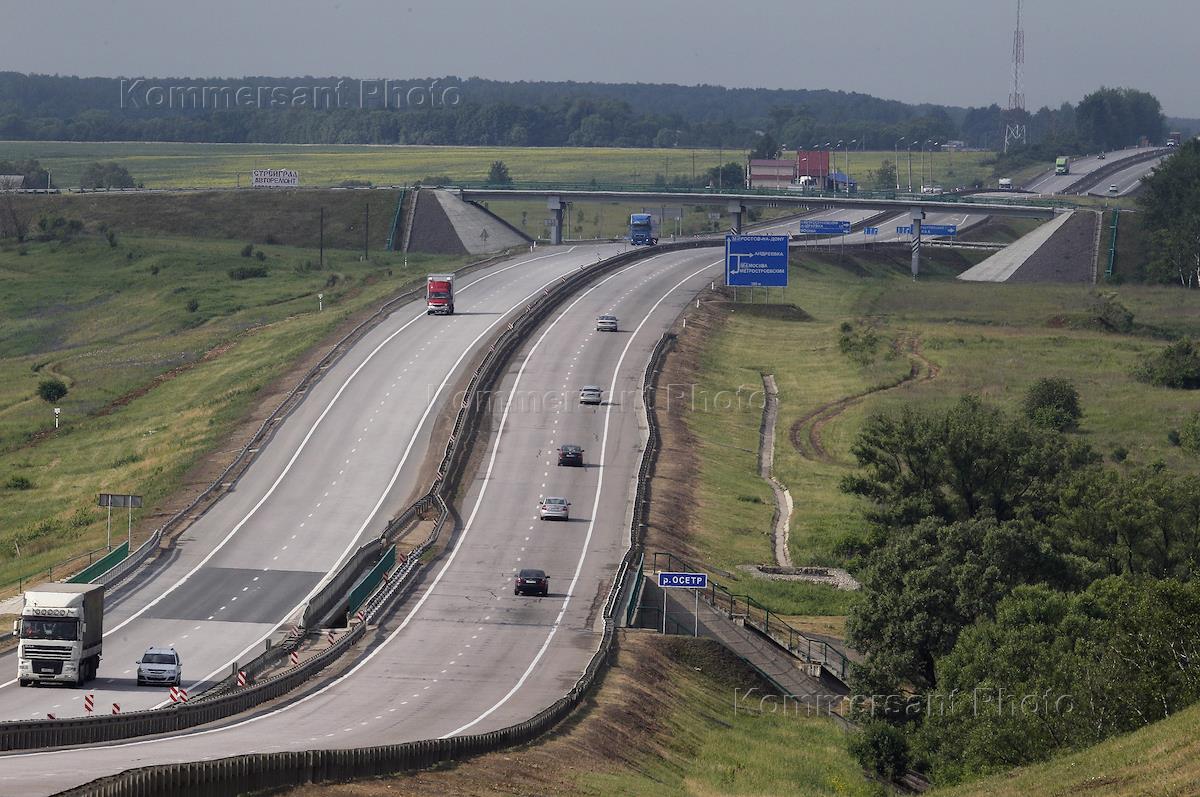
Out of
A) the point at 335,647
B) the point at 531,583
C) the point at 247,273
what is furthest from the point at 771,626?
the point at 247,273

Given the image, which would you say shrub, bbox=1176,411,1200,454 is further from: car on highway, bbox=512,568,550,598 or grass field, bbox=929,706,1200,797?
grass field, bbox=929,706,1200,797

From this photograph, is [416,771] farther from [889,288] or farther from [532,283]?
[889,288]

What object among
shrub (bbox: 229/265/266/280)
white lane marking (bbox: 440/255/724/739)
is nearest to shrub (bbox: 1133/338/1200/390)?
white lane marking (bbox: 440/255/724/739)

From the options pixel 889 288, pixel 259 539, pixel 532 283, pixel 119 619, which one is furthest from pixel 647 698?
pixel 889 288

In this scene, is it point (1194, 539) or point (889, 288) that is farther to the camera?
point (889, 288)

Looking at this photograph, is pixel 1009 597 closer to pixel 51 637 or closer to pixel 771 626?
pixel 771 626

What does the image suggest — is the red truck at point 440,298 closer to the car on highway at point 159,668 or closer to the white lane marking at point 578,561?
the white lane marking at point 578,561
